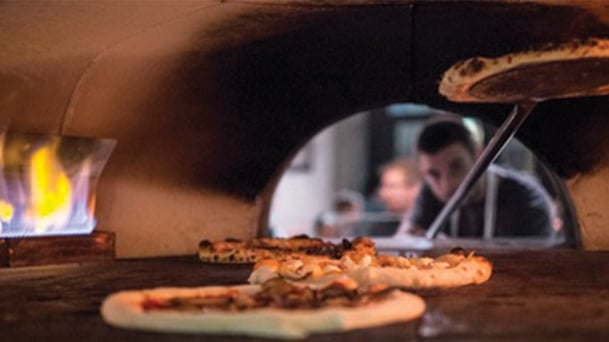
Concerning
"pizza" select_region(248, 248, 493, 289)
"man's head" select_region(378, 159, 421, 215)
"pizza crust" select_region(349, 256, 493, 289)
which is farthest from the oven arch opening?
"pizza crust" select_region(349, 256, 493, 289)

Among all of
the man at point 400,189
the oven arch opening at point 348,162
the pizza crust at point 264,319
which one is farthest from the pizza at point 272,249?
the oven arch opening at point 348,162

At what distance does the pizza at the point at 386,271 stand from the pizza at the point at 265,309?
22cm

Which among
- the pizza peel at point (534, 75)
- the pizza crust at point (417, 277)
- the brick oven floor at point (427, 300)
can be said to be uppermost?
the pizza peel at point (534, 75)

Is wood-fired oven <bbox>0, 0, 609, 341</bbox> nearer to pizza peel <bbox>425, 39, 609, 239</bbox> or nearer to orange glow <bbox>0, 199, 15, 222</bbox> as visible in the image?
orange glow <bbox>0, 199, 15, 222</bbox>

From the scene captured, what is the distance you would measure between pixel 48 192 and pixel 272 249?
91 cm

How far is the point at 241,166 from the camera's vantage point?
3865mm

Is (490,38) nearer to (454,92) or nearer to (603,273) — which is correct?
(454,92)

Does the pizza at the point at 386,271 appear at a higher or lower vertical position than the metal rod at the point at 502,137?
lower

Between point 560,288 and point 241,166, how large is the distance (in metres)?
1.80

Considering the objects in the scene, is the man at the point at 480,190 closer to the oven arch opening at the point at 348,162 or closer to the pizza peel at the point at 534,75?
the pizza peel at the point at 534,75

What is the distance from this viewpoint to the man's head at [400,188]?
9.06 metres

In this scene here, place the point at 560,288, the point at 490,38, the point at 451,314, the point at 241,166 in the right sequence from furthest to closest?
the point at 241,166
the point at 490,38
the point at 560,288
the point at 451,314

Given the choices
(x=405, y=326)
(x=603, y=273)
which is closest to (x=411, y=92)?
(x=603, y=273)

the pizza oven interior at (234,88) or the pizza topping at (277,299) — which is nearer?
the pizza topping at (277,299)
